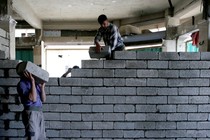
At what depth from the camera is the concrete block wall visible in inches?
168

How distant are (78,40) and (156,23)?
137 inches

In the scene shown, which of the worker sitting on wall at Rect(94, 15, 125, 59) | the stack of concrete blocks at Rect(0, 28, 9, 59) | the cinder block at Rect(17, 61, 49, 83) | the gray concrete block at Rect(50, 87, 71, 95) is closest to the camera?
the cinder block at Rect(17, 61, 49, 83)

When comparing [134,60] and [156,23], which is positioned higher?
[156,23]

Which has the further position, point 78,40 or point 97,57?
point 78,40

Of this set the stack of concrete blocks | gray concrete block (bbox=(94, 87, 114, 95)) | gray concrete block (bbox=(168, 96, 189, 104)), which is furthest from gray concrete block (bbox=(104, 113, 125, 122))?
the stack of concrete blocks

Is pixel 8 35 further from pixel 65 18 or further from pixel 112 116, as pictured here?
pixel 65 18

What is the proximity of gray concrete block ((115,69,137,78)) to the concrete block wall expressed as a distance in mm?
16

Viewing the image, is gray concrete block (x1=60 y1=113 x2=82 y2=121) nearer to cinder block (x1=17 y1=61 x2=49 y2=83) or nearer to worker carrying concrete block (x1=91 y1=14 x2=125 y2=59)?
cinder block (x1=17 y1=61 x2=49 y2=83)

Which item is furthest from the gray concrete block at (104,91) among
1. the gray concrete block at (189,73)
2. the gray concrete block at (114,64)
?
the gray concrete block at (189,73)

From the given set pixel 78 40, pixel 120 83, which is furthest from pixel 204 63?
pixel 78 40

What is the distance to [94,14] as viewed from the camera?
10094 mm

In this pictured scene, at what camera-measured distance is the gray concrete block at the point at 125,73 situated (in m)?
4.28

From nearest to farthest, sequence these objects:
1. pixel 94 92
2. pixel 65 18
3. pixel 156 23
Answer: pixel 94 92 < pixel 156 23 < pixel 65 18

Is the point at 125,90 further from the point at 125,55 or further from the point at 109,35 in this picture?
the point at 109,35
